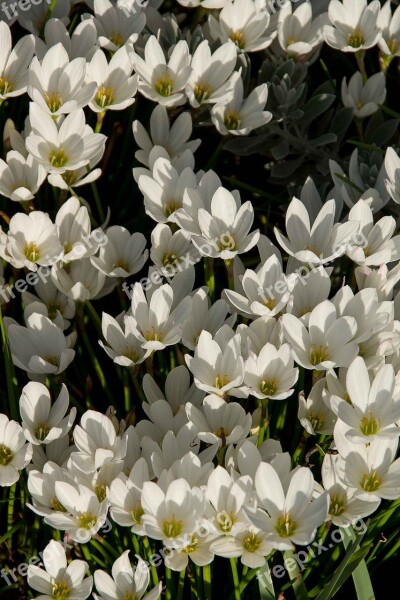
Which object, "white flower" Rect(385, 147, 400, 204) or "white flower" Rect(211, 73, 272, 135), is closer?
"white flower" Rect(385, 147, 400, 204)

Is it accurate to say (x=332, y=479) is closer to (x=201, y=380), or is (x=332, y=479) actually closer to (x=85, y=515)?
(x=201, y=380)

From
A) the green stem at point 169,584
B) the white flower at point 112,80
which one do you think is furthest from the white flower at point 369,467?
the white flower at point 112,80

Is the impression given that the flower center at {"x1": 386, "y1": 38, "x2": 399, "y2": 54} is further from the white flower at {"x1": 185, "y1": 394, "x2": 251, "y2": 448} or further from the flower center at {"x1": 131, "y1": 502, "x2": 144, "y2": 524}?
the flower center at {"x1": 131, "y1": 502, "x2": 144, "y2": 524}

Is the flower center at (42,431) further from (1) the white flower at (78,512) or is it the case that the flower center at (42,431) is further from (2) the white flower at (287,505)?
(2) the white flower at (287,505)

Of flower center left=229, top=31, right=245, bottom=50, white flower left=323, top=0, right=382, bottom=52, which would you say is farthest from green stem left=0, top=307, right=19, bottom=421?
white flower left=323, top=0, right=382, bottom=52

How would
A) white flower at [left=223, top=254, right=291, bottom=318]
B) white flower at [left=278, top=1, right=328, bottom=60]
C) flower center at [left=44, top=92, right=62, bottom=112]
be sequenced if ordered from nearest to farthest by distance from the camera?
white flower at [left=223, top=254, right=291, bottom=318] → flower center at [left=44, top=92, right=62, bottom=112] → white flower at [left=278, top=1, right=328, bottom=60]

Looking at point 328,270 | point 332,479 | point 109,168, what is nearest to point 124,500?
point 332,479
